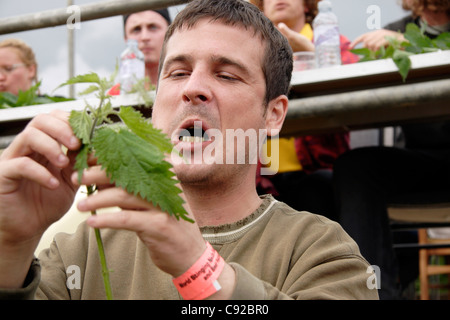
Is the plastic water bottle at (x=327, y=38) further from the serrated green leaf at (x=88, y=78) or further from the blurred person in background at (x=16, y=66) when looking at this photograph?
the blurred person in background at (x=16, y=66)

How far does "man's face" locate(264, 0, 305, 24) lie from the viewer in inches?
110

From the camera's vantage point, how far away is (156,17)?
3307 millimetres

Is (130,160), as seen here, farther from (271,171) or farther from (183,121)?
(271,171)

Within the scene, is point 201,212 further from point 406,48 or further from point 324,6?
point 324,6

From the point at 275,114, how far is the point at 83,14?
988 millimetres

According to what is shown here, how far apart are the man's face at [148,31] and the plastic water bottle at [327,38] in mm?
994

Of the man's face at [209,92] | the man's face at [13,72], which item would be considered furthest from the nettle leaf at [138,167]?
the man's face at [13,72]

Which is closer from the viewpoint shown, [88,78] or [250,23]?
[88,78]

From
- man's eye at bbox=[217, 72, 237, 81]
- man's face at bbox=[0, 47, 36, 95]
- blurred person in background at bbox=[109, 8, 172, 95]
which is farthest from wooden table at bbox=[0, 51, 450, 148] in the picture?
man's face at bbox=[0, 47, 36, 95]

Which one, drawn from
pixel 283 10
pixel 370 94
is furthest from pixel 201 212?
pixel 283 10

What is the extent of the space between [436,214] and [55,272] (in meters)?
1.74

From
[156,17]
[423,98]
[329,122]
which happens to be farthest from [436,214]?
[156,17]

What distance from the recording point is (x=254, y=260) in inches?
55.4

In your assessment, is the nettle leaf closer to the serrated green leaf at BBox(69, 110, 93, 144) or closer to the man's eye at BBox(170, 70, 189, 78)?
the serrated green leaf at BBox(69, 110, 93, 144)
